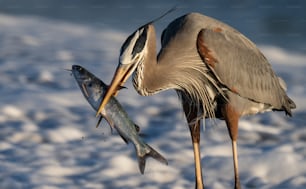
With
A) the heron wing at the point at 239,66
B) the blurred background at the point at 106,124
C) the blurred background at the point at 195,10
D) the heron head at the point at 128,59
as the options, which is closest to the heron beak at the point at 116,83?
the heron head at the point at 128,59

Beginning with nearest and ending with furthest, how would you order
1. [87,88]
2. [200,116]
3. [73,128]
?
1. [87,88]
2. [200,116]
3. [73,128]

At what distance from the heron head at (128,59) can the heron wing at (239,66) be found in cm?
66

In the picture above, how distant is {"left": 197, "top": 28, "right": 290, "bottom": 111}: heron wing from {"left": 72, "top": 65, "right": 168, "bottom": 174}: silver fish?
0.77m

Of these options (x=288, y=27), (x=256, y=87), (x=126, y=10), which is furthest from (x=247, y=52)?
(x=126, y=10)

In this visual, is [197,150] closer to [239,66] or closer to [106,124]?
[239,66]

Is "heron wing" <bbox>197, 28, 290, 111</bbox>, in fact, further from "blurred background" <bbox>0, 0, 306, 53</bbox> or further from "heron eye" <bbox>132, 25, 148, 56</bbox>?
"blurred background" <bbox>0, 0, 306, 53</bbox>

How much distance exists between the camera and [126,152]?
7168 millimetres

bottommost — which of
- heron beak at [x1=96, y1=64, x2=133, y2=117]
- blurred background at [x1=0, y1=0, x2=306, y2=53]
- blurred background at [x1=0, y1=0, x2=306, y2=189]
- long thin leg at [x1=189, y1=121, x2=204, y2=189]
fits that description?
blurred background at [x1=0, y1=0, x2=306, y2=53]

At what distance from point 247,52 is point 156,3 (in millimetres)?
6978

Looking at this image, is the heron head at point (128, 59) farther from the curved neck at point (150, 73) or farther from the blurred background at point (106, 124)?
the blurred background at point (106, 124)

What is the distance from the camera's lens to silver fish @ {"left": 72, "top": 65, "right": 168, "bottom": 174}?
505 cm

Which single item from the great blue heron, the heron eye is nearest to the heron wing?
the great blue heron

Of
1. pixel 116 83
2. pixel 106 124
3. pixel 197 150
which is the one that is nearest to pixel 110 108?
pixel 116 83

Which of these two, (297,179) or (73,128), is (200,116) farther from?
(73,128)
